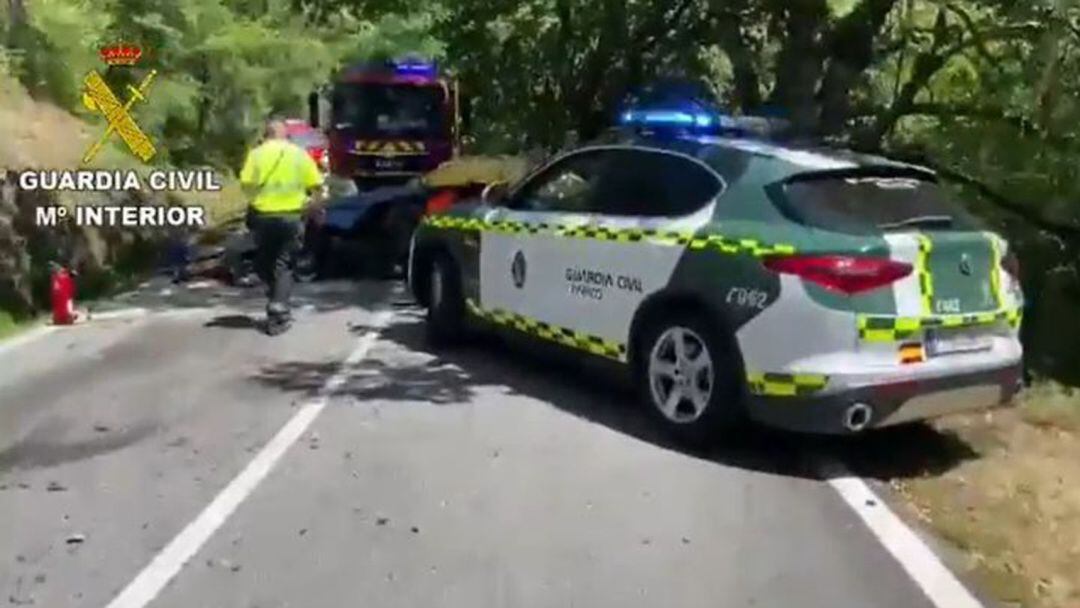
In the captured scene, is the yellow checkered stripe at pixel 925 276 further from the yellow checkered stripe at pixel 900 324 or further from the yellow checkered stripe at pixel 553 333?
the yellow checkered stripe at pixel 553 333

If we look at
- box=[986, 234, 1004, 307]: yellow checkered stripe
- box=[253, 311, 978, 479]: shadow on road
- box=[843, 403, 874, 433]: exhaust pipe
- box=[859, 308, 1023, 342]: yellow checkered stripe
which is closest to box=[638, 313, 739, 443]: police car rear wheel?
box=[253, 311, 978, 479]: shadow on road

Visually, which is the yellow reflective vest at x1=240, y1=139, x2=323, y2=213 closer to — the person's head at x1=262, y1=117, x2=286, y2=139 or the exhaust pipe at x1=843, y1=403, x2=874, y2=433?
the person's head at x1=262, y1=117, x2=286, y2=139

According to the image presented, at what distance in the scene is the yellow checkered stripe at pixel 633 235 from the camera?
7.30m

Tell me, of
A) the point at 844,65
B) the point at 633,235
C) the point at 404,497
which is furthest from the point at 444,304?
the point at 844,65

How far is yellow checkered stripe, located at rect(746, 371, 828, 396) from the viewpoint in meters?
7.02

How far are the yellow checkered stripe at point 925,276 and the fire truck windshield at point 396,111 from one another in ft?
63.9

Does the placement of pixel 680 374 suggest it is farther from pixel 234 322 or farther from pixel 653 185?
pixel 234 322

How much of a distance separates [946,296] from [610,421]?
2.19 meters

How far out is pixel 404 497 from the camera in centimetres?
677

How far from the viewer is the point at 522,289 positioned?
948 cm

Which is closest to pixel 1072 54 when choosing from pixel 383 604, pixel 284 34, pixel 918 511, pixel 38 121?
pixel 918 511

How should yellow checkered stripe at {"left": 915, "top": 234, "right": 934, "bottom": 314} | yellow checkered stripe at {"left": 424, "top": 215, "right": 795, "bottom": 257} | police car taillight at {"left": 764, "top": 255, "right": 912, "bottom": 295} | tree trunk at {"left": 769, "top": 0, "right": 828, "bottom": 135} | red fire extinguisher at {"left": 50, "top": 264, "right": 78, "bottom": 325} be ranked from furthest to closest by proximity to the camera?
1. tree trunk at {"left": 769, "top": 0, "right": 828, "bottom": 135}
2. red fire extinguisher at {"left": 50, "top": 264, "right": 78, "bottom": 325}
3. yellow checkered stripe at {"left": 424, "top": 215, "right": 795, "bottom": 257}
4. yellow checkered stripe at {"left": 915, "top": 234, "right": 934, "bottom": 314}
5. police car taillight at {"left": 764, "top": 255, "right": 912, "bottom": 295}

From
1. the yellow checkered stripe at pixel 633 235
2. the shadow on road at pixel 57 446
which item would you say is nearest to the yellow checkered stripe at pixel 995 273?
the yellow checkered stripe at pixel 633 235

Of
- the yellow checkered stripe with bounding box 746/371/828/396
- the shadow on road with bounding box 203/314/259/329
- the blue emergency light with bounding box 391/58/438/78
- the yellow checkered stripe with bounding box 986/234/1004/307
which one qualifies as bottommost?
the shadow on road with bounding box 203/314/259/329
